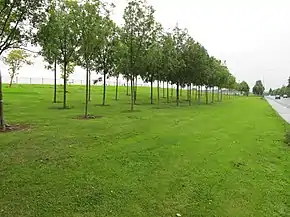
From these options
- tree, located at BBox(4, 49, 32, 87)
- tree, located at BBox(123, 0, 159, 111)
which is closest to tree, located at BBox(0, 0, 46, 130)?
tree, located at BBox(123, 0, 159, 111)

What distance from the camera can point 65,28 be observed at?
22625mm

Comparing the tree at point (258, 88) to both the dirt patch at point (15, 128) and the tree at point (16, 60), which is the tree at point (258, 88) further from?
the dirt patch at point (15, 128)

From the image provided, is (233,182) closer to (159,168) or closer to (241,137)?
(159,168)

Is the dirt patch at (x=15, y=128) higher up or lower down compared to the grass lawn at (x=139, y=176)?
higher up

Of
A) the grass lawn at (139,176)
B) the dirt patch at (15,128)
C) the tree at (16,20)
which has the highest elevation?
the tree at (16,20)

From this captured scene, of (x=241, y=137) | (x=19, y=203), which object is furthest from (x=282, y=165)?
(x=19, y=203)

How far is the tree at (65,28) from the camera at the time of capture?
15.1m

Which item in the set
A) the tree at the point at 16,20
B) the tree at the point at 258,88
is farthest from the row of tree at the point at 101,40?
the tree at the point at 258,88

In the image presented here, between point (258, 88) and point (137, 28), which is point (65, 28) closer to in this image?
point (137, 28)

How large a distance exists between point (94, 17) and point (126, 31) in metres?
6.15

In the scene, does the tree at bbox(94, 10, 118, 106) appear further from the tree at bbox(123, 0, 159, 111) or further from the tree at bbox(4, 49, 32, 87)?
the tree at bbox(4, 49, 32, 87)

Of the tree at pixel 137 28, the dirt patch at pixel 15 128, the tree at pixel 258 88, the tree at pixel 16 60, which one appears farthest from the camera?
the tree at pixel 258 88

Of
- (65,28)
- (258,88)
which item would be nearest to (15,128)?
(65,28)

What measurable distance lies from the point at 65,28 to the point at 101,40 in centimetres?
372
